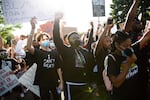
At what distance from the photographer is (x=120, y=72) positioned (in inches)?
160

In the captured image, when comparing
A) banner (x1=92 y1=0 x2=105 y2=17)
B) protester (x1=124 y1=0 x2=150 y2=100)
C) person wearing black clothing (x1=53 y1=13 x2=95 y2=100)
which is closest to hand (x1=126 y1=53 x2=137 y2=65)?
protester (x1=124 y1=0 x2=150 y2=100)

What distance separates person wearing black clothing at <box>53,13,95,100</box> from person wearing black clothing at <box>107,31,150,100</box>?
1.30 metres

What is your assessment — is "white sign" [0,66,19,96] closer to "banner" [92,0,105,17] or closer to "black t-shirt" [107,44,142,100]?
"black t-shirt" [107,44,142,100]

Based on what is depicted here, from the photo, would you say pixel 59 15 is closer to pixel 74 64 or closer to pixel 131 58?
pixel 74 64

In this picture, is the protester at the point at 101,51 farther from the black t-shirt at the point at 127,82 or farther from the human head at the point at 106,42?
the black t-shirt at the point at 127,82

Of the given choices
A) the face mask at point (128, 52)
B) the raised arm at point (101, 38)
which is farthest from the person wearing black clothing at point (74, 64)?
the face mask at point (128, 52)

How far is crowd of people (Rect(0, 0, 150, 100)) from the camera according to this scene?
416cm

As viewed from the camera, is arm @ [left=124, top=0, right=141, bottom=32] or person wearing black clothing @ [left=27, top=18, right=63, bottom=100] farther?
person wearing black clothing @ [left=27, top=18, right=63, bottom=100]

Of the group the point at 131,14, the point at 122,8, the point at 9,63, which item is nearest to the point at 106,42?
the point at 131,14

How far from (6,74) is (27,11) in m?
2.78

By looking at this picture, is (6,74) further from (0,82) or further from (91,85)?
(91,85)

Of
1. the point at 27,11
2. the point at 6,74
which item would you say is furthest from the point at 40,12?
the point at 6,74

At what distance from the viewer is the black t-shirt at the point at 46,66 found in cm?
665

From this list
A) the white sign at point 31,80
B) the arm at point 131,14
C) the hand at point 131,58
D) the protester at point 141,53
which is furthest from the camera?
the white sign at point 31,80
